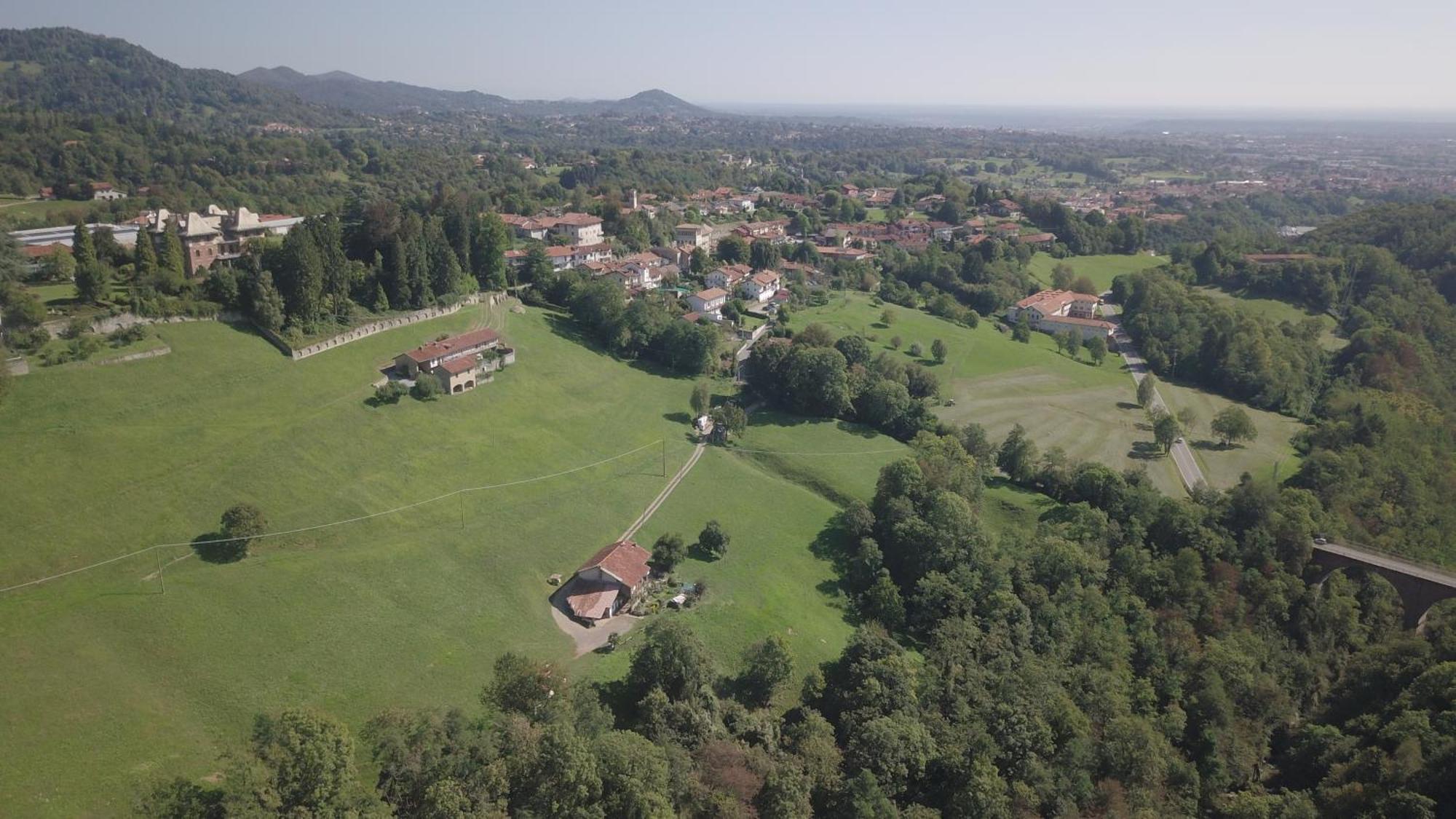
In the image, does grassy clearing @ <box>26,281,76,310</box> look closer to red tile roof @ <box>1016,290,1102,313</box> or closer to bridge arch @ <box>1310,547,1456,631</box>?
bridge arch @ <box>1310,547,1456,631</box>

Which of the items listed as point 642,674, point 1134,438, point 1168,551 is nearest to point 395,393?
point 642,674

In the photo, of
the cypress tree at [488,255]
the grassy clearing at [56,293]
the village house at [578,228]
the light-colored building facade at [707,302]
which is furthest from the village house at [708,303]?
the grassy clearing at [56,293]

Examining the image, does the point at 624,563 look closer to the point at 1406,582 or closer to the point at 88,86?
the point at 1406,582

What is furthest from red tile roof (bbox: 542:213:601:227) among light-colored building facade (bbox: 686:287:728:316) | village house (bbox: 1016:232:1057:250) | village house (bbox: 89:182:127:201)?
village house (bbox: 1016:232:1057:250)

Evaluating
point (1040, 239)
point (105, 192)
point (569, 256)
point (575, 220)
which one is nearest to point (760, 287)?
point (569, 256)

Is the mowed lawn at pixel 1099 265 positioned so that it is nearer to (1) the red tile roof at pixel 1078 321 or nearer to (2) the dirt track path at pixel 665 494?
(1) the red tile roof at pixel 1078 321

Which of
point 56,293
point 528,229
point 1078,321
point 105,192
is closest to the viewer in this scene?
point 56,293
